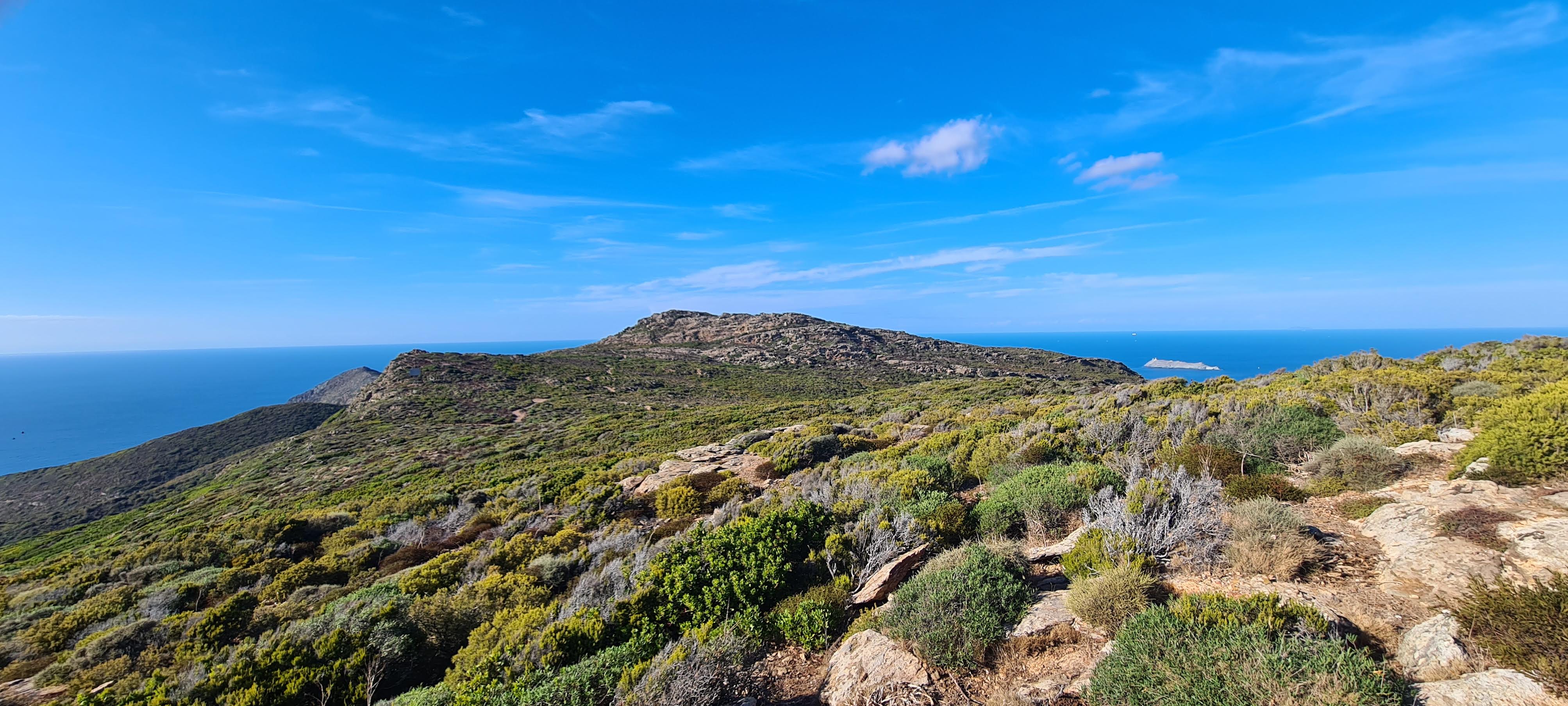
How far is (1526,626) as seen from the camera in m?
3.23

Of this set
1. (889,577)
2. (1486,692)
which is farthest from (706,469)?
(1486,692)

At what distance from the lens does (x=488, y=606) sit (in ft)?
21.2

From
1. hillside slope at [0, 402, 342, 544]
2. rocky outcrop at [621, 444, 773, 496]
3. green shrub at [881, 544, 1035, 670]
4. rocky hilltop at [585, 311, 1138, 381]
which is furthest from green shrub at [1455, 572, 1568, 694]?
hillside slope at [0, 402, 342, 544]

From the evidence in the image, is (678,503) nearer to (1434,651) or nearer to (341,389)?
(1434,651)

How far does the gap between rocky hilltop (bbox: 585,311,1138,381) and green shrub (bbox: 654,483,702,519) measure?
2289 inches

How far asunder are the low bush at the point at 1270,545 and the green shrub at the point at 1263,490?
1.39 meters

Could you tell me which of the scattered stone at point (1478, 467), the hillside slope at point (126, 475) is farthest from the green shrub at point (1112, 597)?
the hillside slope at point (126, 475)

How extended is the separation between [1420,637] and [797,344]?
81.6m

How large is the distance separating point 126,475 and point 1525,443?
86499mm

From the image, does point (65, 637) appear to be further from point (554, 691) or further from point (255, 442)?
point (255, 442)

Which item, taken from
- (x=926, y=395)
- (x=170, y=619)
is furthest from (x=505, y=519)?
(x=926, y=395)

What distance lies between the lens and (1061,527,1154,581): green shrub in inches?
193

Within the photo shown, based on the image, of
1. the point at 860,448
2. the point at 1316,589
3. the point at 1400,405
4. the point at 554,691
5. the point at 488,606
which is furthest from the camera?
the point at 860,448

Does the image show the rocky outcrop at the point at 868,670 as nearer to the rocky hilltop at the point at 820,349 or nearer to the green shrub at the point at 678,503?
the green shrub at the point at 678,503
